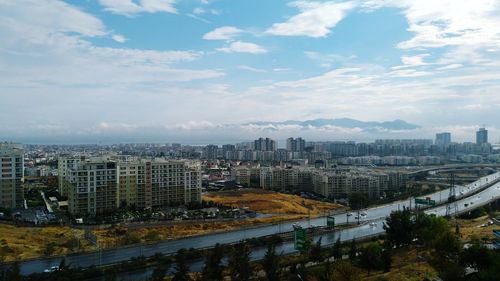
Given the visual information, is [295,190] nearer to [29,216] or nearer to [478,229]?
[478,229]

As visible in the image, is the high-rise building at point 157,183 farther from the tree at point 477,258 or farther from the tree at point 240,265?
the tree at point 477,258

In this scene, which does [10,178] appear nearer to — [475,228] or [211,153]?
[475,228]

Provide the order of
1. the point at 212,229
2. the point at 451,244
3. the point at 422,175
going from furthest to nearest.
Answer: the point at 422,175 → the point at 212,229 → the point at 451,244

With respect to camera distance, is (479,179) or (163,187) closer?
(163,187)

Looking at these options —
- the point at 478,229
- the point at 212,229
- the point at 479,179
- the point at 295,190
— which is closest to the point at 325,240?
the point at 212,229

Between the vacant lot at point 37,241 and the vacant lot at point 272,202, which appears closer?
the vacant lot at point 37,241

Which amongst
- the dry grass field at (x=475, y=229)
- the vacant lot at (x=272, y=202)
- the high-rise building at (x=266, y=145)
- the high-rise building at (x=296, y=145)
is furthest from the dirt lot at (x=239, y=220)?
the high-rise building at (x=266, y=145)

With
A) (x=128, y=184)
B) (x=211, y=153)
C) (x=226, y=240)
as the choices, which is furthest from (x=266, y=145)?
(x=226, y=240)
